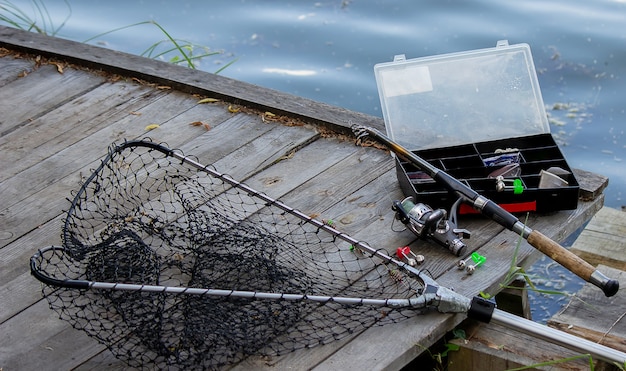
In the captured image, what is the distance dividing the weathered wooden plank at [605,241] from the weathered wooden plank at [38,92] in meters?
2.33

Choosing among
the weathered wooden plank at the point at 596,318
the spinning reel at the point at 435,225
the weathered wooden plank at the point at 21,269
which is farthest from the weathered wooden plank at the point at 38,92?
the weathered wooden plank at the point at 596,318

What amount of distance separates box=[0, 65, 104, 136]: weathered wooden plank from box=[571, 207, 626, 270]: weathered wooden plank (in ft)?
7.63

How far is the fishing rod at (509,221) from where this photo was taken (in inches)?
115

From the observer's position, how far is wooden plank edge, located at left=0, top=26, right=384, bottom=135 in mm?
4125

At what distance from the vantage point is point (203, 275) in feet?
10.4

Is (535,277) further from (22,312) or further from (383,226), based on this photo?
(22,312)

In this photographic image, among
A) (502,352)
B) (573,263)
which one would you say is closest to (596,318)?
(573,263)

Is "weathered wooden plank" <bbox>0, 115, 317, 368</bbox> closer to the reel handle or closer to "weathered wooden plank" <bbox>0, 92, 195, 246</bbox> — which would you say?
"weathered wooden plank" <bbox>0, 92, 195, 246</bbox>

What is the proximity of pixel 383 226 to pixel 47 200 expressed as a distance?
1308 millimetres

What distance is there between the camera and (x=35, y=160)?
4.00 metres

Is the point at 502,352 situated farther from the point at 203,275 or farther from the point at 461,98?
the point at 461,98

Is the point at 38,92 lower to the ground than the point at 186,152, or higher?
higher

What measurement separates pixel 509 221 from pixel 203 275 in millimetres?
1009

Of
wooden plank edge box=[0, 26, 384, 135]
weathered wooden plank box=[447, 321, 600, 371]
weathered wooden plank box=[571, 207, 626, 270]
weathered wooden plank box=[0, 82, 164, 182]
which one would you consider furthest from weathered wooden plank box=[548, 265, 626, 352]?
weathered wooden plank box=[0, 82, 164, 182]
